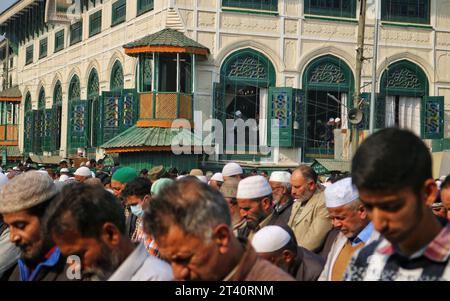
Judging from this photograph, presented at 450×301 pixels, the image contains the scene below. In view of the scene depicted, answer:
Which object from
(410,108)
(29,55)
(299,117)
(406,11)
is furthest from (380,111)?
(29,55)

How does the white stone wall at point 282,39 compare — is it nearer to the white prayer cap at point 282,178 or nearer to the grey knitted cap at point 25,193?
the white prayer cap at point 282,178

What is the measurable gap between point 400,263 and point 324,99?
24.9 meters

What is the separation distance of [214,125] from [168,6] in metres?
3.94

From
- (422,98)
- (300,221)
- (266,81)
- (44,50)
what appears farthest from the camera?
(44,50)

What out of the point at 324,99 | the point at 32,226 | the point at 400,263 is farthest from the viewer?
the point at 324,99

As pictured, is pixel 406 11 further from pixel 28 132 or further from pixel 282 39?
pixel 28 132

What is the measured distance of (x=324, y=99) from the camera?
1091 inches

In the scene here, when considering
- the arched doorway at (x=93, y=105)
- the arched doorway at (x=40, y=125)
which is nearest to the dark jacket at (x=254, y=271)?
the arched doorway at (x=93, y=105)

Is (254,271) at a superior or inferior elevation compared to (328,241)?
superior

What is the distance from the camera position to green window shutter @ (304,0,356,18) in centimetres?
2747

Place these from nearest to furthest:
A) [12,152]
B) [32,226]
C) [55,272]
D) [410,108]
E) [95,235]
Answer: [95,235] → [55,272] → [32,226] → [410,108] → [12,152]

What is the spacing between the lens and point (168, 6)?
2589cm

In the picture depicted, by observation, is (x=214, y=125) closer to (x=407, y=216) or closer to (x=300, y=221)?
(x=300, y=221)

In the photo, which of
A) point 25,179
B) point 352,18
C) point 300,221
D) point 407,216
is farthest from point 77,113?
point 407,216
